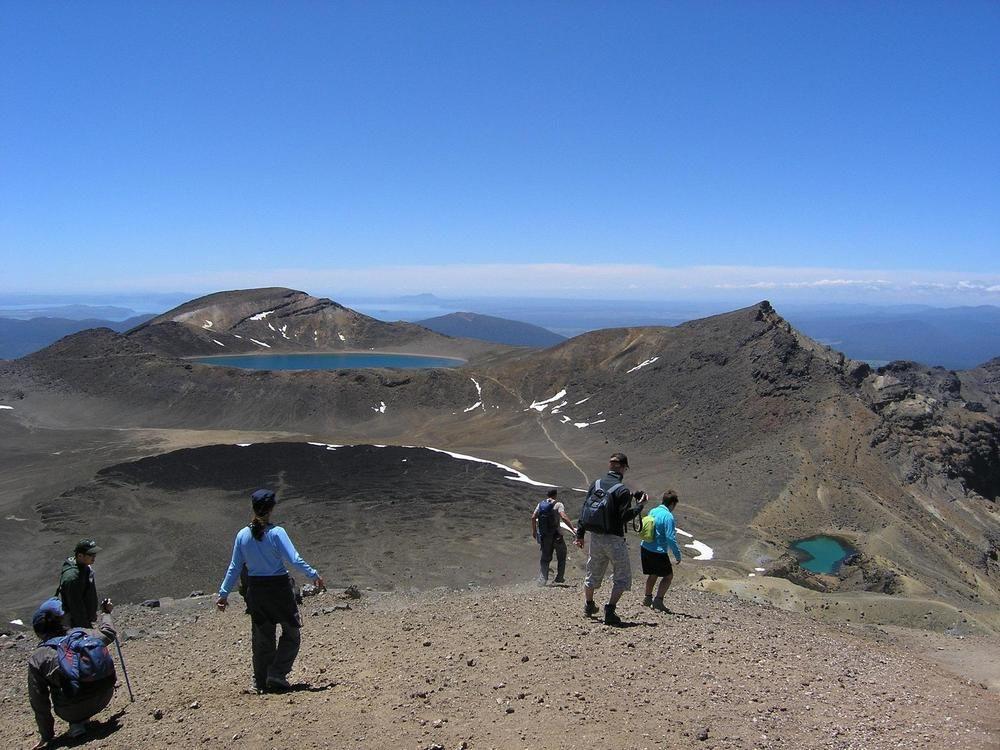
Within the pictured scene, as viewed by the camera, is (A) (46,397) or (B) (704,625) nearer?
(B) (704,625)

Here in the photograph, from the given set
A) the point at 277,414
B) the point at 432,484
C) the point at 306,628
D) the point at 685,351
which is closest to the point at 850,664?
the point at 306,628

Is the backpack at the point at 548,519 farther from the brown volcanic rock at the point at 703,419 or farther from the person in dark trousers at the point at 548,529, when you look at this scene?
the brown volcanic rock at the point at 703,419

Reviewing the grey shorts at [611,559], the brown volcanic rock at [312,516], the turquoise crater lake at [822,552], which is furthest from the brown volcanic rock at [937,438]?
the grey shorts at [611,559]

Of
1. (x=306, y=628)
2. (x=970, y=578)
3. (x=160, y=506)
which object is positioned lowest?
(x=970, y=578)

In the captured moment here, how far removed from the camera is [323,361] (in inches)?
4222

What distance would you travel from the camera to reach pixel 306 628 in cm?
1118

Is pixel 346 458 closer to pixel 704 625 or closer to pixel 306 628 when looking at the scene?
pixel 306 628

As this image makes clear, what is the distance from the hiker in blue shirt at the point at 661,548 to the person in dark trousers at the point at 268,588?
5240 millimetres

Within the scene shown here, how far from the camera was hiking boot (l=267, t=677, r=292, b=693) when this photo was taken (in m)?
7.04

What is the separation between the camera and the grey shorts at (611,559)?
8.95 meters

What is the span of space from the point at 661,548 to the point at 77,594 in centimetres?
760

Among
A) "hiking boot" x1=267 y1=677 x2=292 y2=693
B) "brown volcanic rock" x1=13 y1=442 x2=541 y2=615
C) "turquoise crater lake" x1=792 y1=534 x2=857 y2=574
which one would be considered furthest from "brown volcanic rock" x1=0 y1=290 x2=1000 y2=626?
"hiking boot" x1=267 y1=677 x2=292 y2=693

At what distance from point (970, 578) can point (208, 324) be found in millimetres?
119667

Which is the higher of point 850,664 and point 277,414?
point 850,664
